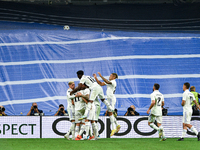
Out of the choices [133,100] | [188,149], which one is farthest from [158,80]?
[188,149]

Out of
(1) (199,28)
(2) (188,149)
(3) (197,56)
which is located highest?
(1) (199,28)

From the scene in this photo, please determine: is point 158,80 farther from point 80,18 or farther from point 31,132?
point 31,132

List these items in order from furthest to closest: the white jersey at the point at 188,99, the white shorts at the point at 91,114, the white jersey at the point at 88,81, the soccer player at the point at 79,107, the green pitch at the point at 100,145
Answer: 1. the white jersey at the point at 188,99
2. the soccer player at the point at 79,107
3. the white shorts at the point at 91,114
4. the white jersey at the point at 88,81
5. the green pitch at the point at 100,145

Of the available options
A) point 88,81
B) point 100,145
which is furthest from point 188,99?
point 100,145

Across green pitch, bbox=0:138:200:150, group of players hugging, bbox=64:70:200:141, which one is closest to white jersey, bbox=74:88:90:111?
group of players hugging, bbox=64:70:200:141

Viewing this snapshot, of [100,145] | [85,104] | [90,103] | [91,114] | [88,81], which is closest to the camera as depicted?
[100,145]

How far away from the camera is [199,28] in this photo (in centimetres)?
2328

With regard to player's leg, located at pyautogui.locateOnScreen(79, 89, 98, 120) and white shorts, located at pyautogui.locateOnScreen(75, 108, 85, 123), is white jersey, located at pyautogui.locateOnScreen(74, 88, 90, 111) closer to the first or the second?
white shorts, located at pyautogui.locateOnScreen(75, 108, 85, 123)

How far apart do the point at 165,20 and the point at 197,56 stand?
11.9 feet

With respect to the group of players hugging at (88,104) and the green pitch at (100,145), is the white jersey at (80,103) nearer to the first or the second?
the group of players hugging at (88,104)

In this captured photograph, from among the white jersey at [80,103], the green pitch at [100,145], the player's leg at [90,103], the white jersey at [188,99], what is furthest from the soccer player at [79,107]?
the white jersey at [188,99]

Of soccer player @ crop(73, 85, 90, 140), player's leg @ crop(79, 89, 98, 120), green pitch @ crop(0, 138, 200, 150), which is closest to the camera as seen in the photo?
green pitch @ crop(0, 138, 200, 150)

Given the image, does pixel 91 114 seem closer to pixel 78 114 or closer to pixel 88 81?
pixel 78 114

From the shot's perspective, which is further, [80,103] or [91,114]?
[80,103]
